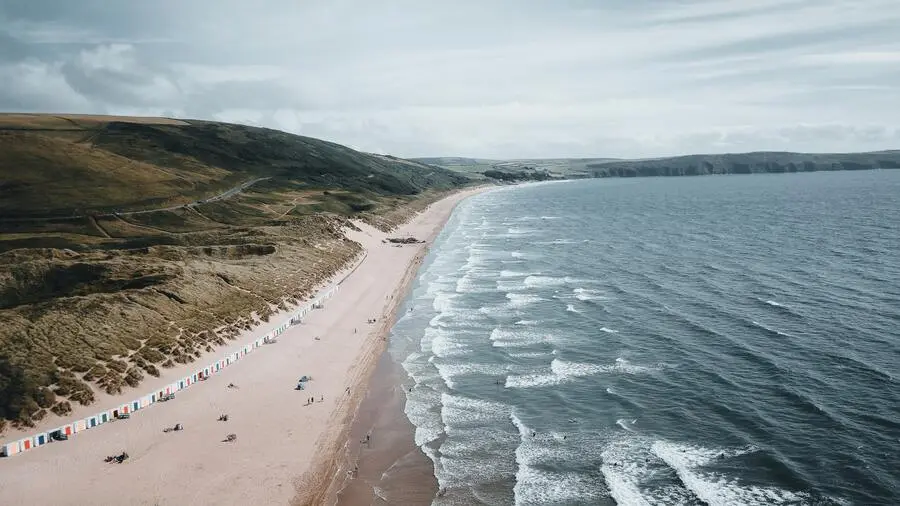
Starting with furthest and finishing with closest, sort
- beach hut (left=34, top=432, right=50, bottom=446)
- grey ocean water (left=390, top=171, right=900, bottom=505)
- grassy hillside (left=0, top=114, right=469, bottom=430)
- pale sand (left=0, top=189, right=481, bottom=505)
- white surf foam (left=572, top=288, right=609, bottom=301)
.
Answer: white surf foam (left=572, top=288, right=609, bottom=301) → grassy hillside (left=0, top=114, right=469, bottom=430) → beach hut (left=34, top=432, right=50, bottom=446) → grey ocean water (left=390, top=171, right=900, bottom=505) → pale sand (left=0, top=189, right=481, bottom=505)

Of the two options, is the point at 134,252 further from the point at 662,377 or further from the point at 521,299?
the point at 662,377

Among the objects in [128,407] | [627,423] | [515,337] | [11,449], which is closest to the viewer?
[11,449]

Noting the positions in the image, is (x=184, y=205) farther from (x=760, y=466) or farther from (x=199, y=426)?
(x=760, y=466)

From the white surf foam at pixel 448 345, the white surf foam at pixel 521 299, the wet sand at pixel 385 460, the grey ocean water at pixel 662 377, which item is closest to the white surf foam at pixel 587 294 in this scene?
the grey ocean water at pixel 662 377

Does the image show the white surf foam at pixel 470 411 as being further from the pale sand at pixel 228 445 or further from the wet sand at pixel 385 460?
the pale sand at pixel 228 445

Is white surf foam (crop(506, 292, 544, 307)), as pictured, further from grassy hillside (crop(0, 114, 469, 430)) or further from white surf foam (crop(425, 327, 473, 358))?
grassy hillside (crop(0, 114, 469, 430))

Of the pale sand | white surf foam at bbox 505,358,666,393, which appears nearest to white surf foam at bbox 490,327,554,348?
white surf foam at bbox 505,358,666,393

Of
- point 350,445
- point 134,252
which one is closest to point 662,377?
point 350,445
